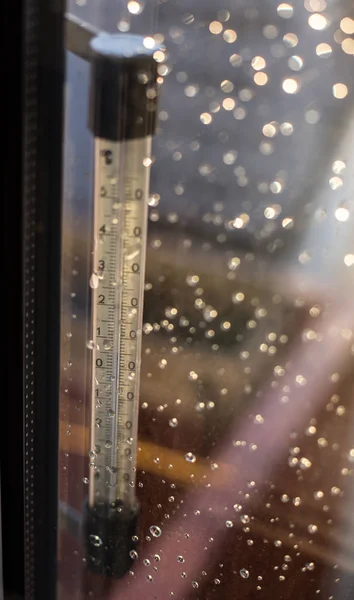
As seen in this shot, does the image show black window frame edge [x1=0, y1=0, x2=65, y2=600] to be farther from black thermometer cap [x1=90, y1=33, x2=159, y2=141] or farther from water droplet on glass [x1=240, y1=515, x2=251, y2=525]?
water droplet on glass [x1=240, y1=515, x2=251, y2=525]

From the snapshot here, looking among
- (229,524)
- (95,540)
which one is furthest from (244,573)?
(95,540)

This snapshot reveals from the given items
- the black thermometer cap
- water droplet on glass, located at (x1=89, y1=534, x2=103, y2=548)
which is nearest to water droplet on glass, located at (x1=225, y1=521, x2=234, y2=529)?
water droplet on glass, located at (x1=89, y1=534, x2=103, y2=548)

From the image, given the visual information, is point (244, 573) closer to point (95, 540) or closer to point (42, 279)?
point (95, 540)

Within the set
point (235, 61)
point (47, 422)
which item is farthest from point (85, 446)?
point (235, 61)

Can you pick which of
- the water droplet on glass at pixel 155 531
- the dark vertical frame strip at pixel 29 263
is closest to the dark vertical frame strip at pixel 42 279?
the dark vertical frame strip at pixel 29 263

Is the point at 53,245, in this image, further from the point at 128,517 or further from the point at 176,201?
the point at 128,517
